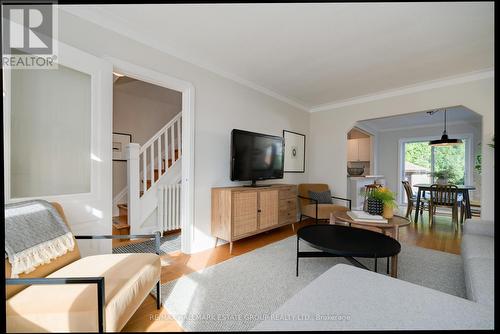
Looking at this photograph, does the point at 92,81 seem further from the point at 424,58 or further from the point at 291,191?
the point at 424,58

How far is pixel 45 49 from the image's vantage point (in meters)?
1.39

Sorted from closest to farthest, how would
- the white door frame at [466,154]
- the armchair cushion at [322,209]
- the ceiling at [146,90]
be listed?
the armchair cushion at [322,209], the ceiling at [146,90], the white door frame at [466,154]

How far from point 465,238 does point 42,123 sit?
3739mm

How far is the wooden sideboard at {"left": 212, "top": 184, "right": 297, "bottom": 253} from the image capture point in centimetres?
246

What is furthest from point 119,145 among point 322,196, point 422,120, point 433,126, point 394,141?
point 433,126

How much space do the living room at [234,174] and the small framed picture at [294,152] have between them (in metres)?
0.32

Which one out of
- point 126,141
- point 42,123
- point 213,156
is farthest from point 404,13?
point 126,141

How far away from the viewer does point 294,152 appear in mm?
4000

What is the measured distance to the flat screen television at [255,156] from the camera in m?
2.69

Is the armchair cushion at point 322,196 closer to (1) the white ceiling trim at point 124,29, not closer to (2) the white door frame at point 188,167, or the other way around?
(2) the white door frame at point 188,167

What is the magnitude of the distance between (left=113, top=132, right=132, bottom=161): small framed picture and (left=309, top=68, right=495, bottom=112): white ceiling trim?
12.8 feet

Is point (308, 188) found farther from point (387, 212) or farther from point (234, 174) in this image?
point (234, 174)

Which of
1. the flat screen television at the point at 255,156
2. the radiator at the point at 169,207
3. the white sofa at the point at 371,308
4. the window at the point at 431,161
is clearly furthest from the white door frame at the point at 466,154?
the radiator at the point at 169,207

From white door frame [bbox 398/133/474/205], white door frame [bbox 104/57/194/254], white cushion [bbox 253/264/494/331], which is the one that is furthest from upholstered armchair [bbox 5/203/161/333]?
white door frame [bbox 398/133/474/205]
